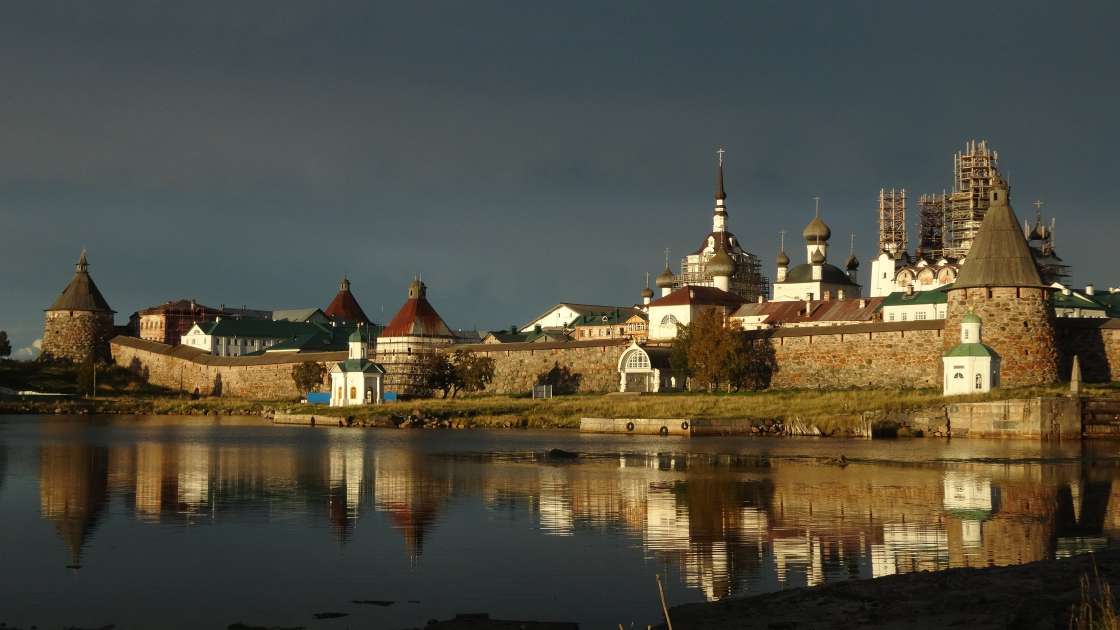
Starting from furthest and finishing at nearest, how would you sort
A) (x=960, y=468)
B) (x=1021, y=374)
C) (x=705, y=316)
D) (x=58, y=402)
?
(x=58, y=402), (x=705, y=316), (x=1021, y=374), (x=960, y=468)

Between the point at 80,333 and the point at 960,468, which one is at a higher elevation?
the point at 80,333

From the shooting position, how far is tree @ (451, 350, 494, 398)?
180ft

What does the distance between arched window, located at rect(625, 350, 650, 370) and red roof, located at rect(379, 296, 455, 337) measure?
13.8 meters

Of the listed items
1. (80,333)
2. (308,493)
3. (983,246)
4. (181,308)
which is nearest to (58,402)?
(80,333)

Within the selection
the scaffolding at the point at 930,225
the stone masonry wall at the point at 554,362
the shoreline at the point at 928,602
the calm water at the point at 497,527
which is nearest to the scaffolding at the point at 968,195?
the scaffolding at the point at 930,225

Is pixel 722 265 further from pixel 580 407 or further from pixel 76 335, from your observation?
pixel 76 335

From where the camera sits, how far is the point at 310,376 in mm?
60469

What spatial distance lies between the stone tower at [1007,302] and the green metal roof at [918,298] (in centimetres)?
1584

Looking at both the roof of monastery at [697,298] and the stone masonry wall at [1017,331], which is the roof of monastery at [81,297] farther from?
the stone masonry wall at [1017,331]

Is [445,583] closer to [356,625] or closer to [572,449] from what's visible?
[356,625]

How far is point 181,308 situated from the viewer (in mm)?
91375

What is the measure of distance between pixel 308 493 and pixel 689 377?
101 ft

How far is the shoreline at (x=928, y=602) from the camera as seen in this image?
942 centimetres

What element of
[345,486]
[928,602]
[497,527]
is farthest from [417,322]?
[928,602]
